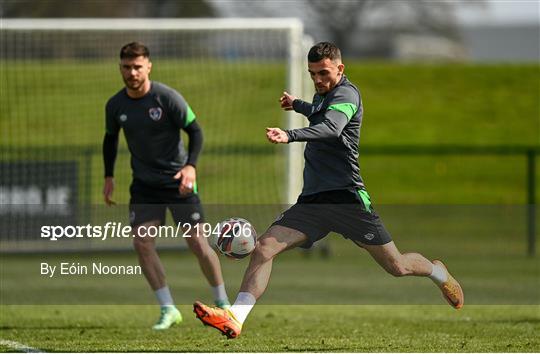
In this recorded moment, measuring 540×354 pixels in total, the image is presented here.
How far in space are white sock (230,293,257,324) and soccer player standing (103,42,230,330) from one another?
251cm

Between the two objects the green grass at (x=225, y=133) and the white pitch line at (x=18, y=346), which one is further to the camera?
the green grass at (x=225, y=133)

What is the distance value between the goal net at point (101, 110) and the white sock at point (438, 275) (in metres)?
9.83

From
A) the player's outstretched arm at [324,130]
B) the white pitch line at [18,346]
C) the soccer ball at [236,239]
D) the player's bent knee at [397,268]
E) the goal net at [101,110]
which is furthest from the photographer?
the goal net at [101,110]

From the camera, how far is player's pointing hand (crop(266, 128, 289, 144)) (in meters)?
7.87

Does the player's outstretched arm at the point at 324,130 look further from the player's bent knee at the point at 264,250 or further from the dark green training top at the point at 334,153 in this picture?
the player's bent knee at the point at 264,250

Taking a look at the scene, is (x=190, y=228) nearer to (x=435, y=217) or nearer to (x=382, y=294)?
(x=382, y=294)

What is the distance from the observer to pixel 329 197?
8.81 metres

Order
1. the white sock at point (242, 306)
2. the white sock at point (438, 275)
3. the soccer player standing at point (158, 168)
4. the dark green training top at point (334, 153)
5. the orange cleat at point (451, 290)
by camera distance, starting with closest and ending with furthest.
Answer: the white sock at point (242, 306) → the dark green training top at point (334, 153) → the white sock at point (438, 275) → the orange cleat at point (451, 290) → the soccer player standing at point (158, 168)

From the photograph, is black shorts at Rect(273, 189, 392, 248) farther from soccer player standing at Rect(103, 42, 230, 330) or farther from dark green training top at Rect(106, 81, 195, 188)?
dark green training top at Rect(106, 81, 195, 188)

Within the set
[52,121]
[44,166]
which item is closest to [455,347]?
[44,166]

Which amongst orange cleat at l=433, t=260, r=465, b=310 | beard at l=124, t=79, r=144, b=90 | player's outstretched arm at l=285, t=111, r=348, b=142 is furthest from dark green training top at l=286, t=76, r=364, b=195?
beard at l=124, t=79, r=144, b=90

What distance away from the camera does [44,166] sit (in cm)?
2009

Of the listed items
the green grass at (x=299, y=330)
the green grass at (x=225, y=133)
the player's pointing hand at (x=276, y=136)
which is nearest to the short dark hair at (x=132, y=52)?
the green grass at (x=299, y=330)

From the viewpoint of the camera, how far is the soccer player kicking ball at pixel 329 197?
335 inches
